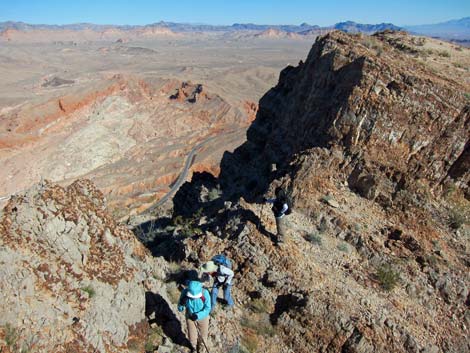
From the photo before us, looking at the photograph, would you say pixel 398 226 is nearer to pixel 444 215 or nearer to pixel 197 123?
pixel 444 215

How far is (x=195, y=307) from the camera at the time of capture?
6191 millimetres

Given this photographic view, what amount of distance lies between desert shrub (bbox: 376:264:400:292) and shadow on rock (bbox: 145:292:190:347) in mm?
4963

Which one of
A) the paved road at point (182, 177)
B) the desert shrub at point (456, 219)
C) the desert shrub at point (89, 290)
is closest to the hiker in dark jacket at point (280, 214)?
the desert shrub at point (89, 290)

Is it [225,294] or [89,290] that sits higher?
[89,290]

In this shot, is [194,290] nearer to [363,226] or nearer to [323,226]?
[323,226]

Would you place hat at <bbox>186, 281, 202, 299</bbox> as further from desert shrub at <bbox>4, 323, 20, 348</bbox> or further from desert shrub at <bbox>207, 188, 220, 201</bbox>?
desert shrub at <bbox>207, 188, 220, 201</bbox>

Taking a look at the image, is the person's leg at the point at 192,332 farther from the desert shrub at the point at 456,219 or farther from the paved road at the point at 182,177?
the paved road at the point at 182,177

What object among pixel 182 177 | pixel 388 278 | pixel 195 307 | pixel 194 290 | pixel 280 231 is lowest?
pixel 182 177

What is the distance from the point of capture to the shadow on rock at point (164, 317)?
688 cm

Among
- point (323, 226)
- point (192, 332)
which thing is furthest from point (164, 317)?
point (323, 226)

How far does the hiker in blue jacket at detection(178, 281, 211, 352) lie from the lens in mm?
6137

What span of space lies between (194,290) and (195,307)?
310mm

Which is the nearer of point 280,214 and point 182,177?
point 280,214

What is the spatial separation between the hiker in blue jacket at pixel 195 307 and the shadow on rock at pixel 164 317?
43cm
